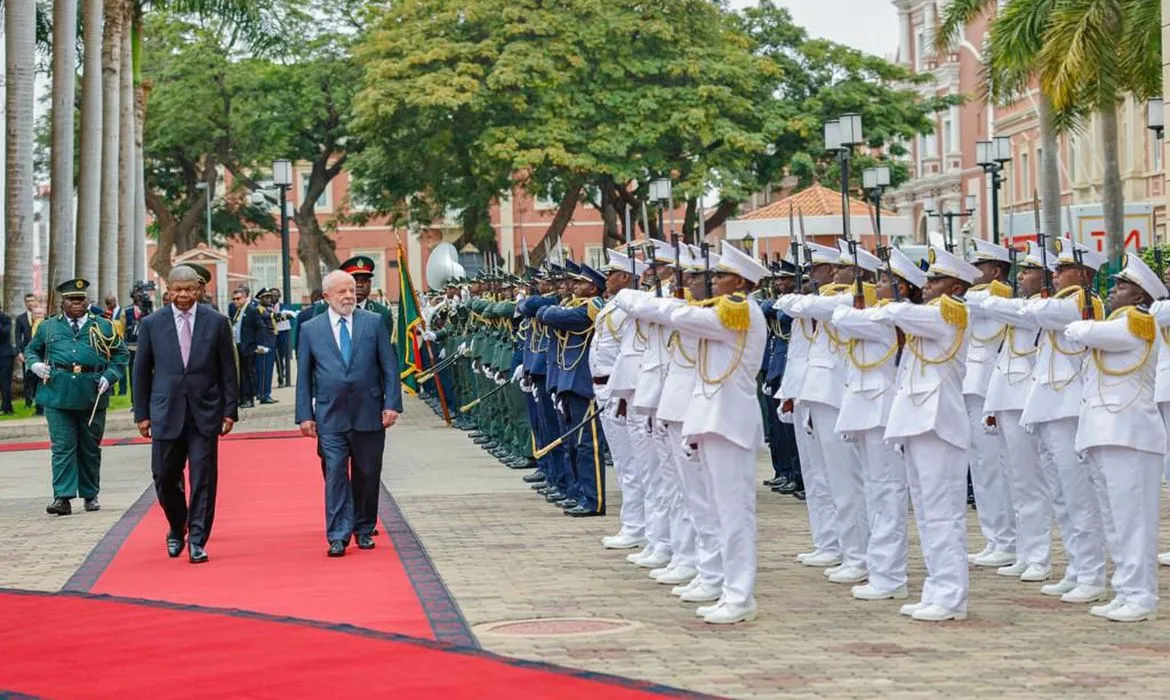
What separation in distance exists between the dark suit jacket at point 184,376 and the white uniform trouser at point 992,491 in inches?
188

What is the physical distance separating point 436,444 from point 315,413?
10772mm

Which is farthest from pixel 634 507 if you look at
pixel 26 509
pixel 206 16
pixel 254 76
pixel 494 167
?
pixel 254 76

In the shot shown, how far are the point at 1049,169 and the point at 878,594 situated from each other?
2785 centimetres

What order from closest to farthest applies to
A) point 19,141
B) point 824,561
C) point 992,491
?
1. point 824,561
2. point 992,491
3. point 19,141

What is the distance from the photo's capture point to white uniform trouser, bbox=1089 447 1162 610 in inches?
413

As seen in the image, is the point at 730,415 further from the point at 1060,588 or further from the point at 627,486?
the point at 627,486

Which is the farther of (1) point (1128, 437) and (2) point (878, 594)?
(2) point (878, 594)

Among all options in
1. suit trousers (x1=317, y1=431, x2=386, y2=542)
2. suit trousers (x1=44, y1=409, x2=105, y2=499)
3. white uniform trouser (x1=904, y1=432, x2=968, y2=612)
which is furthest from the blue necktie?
white uniform trouser (x1=904, y1=432, x2=968, y2=612)

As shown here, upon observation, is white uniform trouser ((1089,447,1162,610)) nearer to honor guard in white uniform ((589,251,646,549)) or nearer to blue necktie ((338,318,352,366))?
honor guard in white uniform ((589,251,646,549))

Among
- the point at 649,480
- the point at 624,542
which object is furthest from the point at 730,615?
the point at 624,542

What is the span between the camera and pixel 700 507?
439 inches

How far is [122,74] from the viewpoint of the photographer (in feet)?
137

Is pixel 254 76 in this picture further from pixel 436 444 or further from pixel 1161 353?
pixel 1161 353

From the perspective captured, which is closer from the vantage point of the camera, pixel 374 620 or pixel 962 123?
pixel 374 620
